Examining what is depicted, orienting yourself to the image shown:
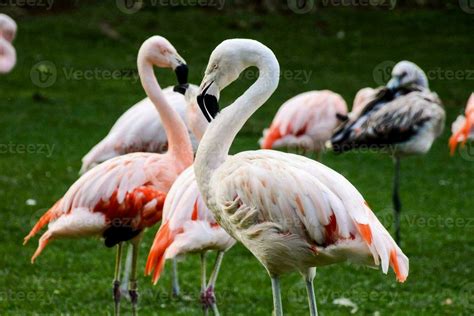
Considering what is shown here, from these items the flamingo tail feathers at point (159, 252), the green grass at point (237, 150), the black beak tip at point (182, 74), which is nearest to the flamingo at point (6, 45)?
the green grass at point (237, 150)

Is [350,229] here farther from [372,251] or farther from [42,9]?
[42,9]

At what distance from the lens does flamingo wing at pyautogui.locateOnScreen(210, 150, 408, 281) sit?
419 cm

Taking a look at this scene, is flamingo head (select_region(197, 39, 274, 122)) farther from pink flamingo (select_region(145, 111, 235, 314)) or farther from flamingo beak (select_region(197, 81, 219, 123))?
pink flamingo (select_region(145, 111, 235, 314))

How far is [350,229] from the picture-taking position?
4191 millimetres

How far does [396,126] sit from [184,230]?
3992 millimetres

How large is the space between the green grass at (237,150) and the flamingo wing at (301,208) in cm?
221

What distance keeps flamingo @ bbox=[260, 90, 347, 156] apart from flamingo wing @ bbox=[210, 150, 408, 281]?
5.96m

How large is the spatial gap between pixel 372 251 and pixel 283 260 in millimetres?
487

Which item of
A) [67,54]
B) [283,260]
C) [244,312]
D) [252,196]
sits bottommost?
[244,312]

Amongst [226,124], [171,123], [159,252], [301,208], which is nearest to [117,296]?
[159,252]

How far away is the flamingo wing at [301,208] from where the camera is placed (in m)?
4.19

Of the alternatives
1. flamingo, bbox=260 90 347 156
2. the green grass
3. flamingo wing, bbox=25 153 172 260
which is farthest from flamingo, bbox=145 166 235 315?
flamingo, bbox=260 90 347 156

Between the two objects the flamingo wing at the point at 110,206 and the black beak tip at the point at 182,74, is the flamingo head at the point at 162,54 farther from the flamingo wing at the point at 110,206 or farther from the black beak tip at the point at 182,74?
the flamingo wing at the point at 110,206

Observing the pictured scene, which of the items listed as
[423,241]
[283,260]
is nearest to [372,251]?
[283,260]
